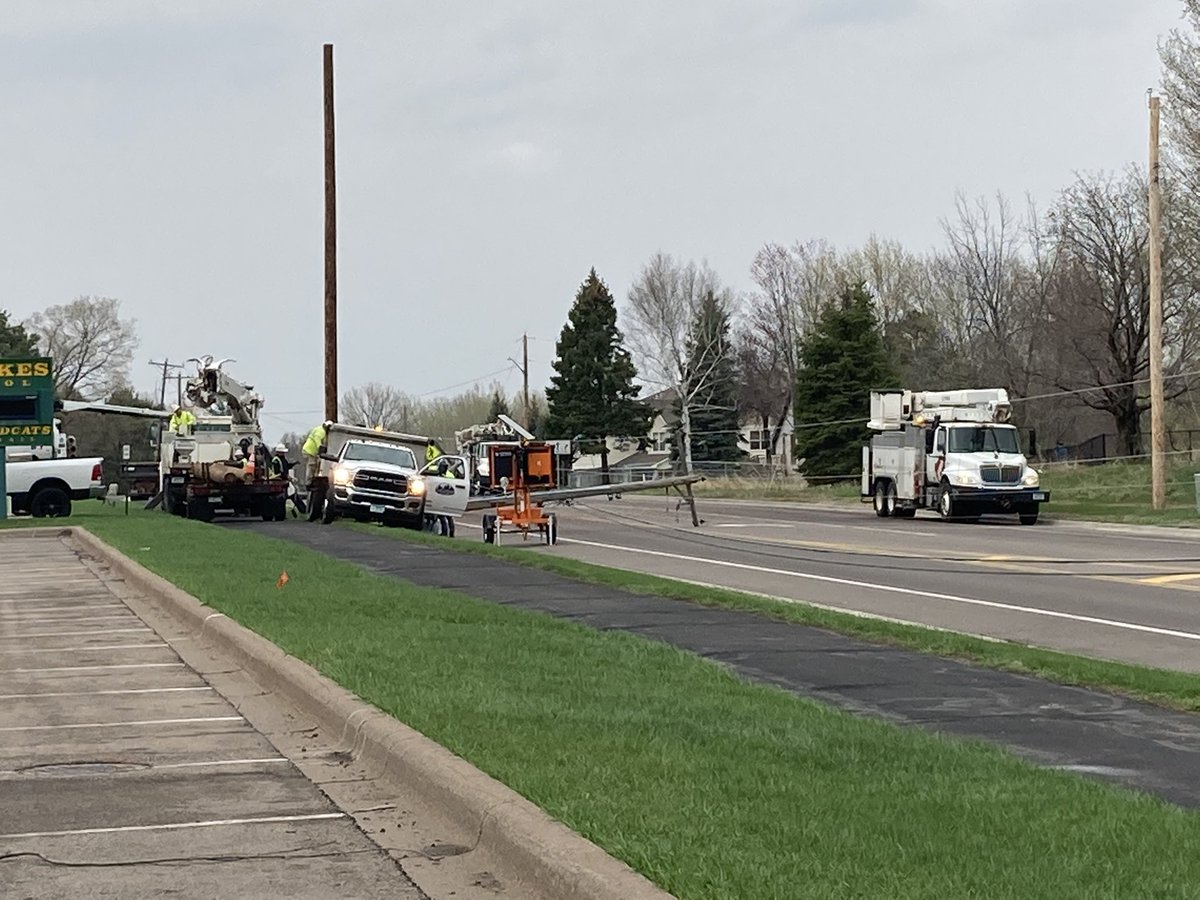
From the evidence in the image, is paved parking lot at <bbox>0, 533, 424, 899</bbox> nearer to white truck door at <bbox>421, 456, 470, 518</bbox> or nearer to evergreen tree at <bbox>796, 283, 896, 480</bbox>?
white truck door at <bbox>421, 456, 470, 518</bbox>

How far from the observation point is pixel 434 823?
707 cm

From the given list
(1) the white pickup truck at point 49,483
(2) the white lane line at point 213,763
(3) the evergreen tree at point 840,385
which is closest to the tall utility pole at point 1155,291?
(1) the white pickup truck at point 49,483

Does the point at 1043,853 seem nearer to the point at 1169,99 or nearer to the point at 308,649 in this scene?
the point at 308,649

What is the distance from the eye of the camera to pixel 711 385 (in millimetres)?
91062

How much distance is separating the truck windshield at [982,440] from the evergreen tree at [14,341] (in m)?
69.0

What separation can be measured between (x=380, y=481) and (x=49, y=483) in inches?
380

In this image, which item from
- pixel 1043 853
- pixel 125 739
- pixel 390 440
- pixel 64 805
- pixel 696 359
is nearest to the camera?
pixel 1043 853

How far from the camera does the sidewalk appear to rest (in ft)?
28.1

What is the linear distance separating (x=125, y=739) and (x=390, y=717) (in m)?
1.73

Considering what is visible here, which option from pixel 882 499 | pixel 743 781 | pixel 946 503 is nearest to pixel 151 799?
pixel 743 781

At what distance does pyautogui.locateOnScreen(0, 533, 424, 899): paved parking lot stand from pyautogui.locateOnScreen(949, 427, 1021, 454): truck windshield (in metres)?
29.9

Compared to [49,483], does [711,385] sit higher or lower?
higher

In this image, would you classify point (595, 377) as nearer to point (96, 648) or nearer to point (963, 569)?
point (963, 569)

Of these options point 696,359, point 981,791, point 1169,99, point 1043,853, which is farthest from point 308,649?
point 696,359
